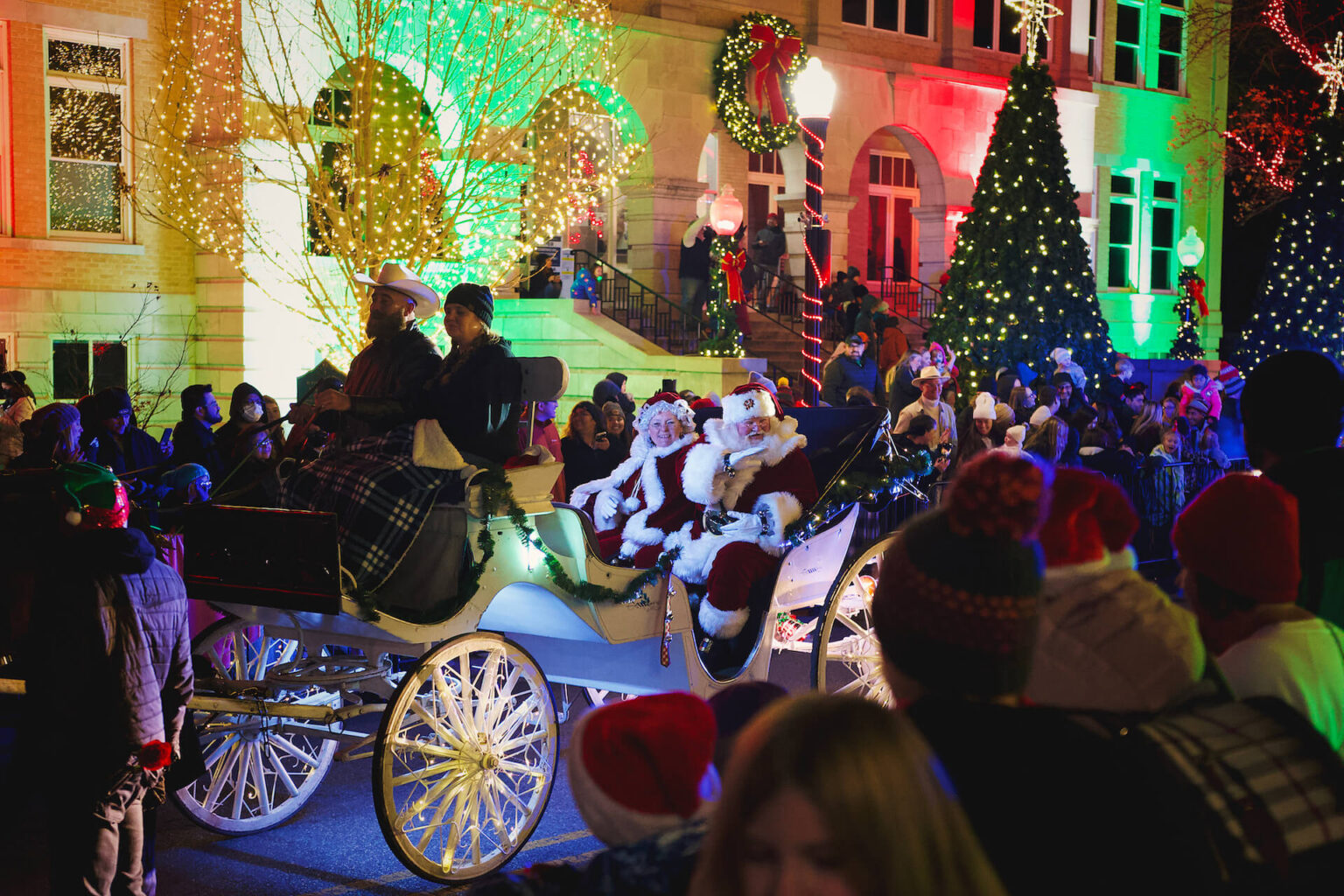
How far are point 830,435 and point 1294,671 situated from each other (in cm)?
586

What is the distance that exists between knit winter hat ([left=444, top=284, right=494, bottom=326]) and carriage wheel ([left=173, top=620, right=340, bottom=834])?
Result: 176 centimetres

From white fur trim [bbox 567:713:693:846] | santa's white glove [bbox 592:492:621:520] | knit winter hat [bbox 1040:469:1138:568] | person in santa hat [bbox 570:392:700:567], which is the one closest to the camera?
white fur trim [bbox 567:713:693:846]

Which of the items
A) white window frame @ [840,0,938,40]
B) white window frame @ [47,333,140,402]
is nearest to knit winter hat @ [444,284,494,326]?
white window frame @ [47,333,140,402]

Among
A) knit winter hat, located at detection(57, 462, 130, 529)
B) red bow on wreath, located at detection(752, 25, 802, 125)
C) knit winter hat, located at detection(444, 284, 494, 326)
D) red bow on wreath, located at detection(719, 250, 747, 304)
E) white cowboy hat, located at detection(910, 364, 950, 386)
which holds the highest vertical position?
red bow on wreath, located at detection(752, 25, 802, 125)

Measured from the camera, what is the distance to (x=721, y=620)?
7.21 meters

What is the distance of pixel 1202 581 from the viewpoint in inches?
113

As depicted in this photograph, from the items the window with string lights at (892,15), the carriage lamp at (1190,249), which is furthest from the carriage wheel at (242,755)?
the carriage lamp at (1190,249)

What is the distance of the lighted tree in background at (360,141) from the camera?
14.3 metres

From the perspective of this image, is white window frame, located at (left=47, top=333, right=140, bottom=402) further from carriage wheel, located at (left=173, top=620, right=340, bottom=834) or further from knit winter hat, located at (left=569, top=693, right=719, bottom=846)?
knit winter hat, located at (left=569, top=693, right=719, bottom=846)

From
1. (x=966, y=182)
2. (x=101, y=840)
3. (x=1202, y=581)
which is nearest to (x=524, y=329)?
(x=966, y=182)

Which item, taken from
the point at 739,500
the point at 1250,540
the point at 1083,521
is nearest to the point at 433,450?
the point at 739,500

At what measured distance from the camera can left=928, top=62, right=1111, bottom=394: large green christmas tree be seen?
64.1ft

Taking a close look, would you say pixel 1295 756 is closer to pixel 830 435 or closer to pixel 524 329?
pixel 830 435

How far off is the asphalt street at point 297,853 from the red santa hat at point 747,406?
2.35 meters
